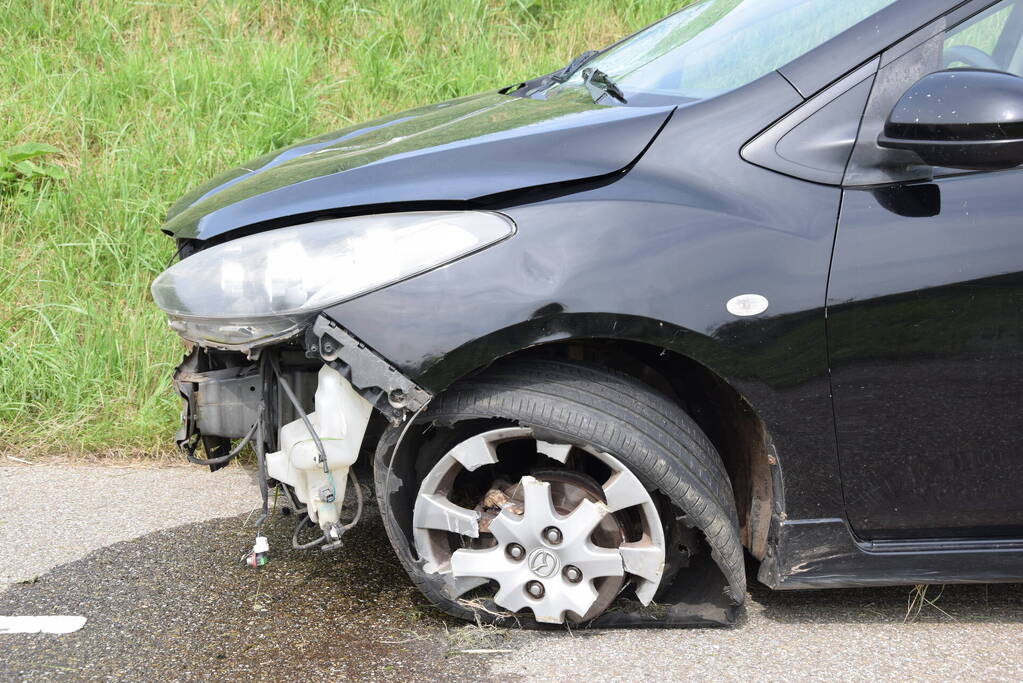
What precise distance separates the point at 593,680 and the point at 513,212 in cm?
106

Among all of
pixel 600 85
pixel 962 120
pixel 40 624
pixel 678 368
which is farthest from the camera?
pixel 600 85

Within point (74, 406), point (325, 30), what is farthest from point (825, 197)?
point (325, 30)

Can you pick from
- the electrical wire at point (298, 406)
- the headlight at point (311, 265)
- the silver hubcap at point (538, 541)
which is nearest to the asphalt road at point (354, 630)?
the silver hubcap at point (538, 541)

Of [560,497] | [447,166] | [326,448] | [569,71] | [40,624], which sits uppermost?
[569,71]

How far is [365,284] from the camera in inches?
81.4

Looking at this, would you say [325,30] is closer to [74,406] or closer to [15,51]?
[15,51]

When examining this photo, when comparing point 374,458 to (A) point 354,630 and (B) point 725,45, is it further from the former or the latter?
(B) point 725,45

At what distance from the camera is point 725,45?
2590mm

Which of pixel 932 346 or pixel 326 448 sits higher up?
pixel 932 346

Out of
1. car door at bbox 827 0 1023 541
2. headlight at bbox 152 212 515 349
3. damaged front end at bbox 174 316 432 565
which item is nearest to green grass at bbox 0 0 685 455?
damaged front end at bbox 174 316 432 565

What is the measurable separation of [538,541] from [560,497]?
117 millimetres

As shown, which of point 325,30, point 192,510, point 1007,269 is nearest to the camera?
point 1007,269

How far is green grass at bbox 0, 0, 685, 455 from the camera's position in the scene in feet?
12.6

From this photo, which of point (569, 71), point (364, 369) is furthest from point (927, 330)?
point (569, 71)
